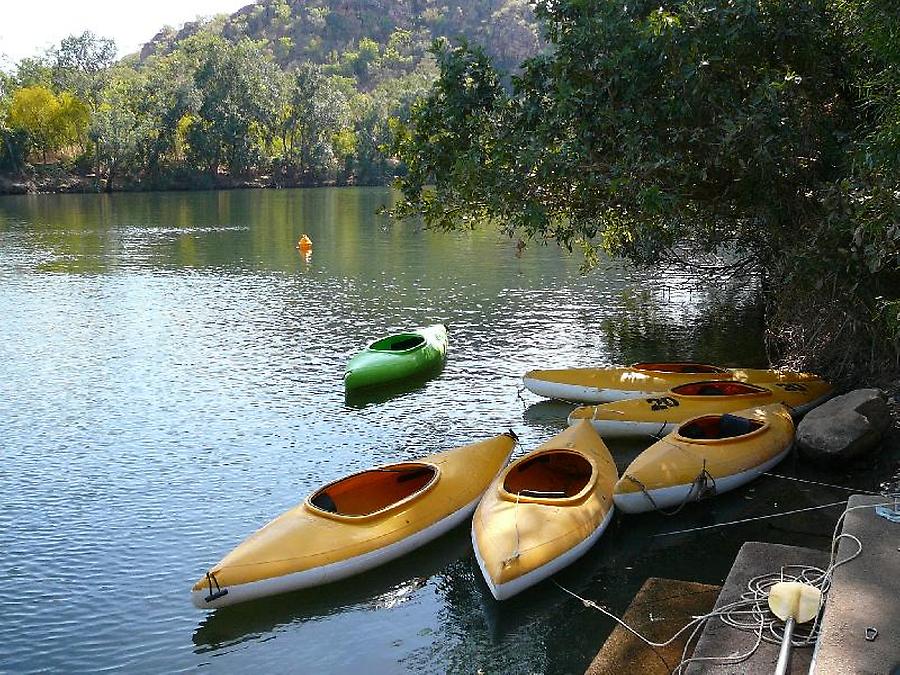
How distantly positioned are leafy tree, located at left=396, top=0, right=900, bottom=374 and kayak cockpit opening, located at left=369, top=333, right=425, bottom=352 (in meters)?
4.27

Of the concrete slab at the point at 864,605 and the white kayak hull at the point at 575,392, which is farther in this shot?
the white kayak hull at the point at 575,392

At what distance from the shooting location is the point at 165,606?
10.8 m

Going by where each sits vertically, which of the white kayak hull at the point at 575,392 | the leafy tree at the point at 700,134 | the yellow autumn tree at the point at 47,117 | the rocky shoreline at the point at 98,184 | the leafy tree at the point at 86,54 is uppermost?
the leafy tree at the point at 86,54

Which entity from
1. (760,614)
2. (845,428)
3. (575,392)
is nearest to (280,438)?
(575,392)

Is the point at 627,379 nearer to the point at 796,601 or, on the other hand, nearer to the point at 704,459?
the point at 704,459

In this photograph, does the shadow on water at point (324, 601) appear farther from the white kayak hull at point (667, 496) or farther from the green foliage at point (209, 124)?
the green foliage at point (209, 124)

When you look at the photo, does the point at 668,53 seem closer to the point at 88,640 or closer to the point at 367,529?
the point at 367,529

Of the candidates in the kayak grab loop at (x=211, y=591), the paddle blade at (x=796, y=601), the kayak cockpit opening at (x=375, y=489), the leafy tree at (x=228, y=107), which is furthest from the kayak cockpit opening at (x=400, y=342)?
the leafy tree at (x=228, y=107)

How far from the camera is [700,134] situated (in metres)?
15.2

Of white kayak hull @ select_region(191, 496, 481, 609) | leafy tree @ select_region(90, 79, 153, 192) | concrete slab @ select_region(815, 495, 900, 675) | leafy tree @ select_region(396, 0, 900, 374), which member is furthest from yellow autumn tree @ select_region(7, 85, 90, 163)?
concrete slab @ select_region(815, 495, 900, 675)

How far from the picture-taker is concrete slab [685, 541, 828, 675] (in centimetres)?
755

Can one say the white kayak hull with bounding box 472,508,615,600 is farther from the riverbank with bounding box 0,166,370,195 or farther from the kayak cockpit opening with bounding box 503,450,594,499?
the riverbank with bounding box 0,166,370,195

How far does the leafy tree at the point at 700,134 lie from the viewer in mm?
14844

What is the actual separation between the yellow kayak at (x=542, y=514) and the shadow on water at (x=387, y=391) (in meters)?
5.97
